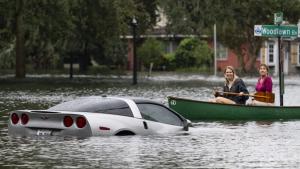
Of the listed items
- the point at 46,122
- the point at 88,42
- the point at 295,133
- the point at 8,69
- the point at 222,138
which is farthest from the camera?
the point at 8,69

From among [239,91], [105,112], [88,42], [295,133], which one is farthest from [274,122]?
[88,42]

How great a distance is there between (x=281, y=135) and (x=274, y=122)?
173 inches

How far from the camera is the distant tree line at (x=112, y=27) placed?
202ft

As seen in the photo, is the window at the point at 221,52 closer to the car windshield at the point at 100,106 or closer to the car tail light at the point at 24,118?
the car windshield at the point at 100,106

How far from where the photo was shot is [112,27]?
67000 millimetres

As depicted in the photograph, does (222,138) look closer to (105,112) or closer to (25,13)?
(105,112)

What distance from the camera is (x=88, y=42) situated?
73688 mm

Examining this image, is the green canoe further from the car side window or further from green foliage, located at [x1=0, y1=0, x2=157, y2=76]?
green foliage, located at [x1=0, y1=0, x2=157, y2=76]

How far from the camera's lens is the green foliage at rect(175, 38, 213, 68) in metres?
97.7

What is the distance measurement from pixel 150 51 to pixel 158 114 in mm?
77776

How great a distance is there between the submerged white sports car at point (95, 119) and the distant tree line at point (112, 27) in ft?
121

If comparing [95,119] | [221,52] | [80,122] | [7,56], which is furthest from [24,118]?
[221,52]

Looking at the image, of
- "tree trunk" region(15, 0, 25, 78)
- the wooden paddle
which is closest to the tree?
"tree trunk" region(15, 0, 25, 78)

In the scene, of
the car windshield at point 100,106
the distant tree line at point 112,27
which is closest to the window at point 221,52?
the distant tree line at point 112,27
